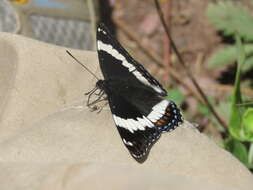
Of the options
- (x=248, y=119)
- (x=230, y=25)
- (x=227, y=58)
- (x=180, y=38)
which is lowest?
(x=180, y=38)

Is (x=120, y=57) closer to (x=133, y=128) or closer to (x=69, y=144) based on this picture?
(x=133, y=128)

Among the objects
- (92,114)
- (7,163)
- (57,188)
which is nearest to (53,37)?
(92,114)

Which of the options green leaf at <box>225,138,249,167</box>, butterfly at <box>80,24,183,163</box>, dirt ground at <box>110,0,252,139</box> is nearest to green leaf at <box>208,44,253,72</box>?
dirt ground at <box>110,0,252,139</box>

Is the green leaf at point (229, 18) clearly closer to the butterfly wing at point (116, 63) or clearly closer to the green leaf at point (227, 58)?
the green leaf at point (227, 58)

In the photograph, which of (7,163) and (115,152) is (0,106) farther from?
(115,152)

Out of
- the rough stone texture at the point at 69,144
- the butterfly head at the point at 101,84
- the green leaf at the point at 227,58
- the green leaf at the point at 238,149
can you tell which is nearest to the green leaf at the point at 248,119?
the green leaf at the point at 238,149

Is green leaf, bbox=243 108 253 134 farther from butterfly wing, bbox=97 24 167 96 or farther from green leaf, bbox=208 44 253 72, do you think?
green leaf, bbox=208 44 253 72

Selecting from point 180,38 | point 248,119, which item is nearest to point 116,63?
point 248,119
